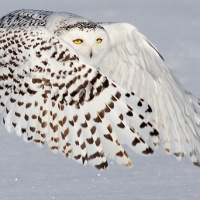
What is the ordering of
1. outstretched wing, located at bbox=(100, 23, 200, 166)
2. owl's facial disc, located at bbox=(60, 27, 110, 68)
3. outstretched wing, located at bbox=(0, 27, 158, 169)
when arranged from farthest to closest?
owl's facial disc, located at bbox=(60, 27, 110, 68)
outstretched wing, located at bbox=(100, 23, 200, 166)
outstretched wing, located at bbox=(0, 27, 158, 169)

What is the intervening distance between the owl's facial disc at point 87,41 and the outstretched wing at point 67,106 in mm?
901

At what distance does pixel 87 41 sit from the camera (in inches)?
365

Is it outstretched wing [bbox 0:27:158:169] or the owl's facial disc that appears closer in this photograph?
outstretched wing [bbox 0:27:158:169]

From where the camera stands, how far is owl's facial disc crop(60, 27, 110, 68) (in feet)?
30.2

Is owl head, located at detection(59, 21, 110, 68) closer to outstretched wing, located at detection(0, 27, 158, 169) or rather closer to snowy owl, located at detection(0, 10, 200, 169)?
snowy owl, located at detection(0, 10, 200, 169)

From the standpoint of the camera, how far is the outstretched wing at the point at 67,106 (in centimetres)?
796

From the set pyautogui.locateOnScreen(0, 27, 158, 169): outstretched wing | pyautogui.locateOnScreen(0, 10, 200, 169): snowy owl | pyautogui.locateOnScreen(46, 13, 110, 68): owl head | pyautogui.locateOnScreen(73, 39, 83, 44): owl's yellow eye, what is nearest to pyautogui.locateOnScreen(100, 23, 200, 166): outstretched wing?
pyautogui.locateOnScreen(0, 10, 200, 169): snowy owl

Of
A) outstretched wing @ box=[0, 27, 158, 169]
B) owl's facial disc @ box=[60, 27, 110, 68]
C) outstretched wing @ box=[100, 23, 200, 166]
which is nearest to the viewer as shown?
outstretched wing @ box=[0, 27, 158, 169]

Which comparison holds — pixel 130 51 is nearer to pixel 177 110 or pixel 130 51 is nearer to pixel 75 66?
pixel 177 110

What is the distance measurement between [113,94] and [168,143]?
1221 mm

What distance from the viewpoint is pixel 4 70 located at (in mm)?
8586

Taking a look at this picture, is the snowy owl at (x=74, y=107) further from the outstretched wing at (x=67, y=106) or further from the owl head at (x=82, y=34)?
the owl head at (x=82, y=34)

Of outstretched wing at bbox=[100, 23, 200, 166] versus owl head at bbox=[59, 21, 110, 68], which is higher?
owl head at bbox=[59, 21, 110, 68]

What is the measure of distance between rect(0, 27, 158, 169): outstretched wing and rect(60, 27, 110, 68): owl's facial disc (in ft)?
2.96
